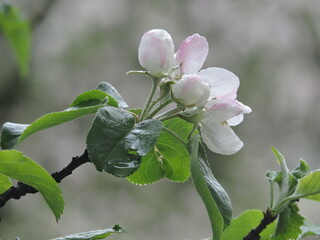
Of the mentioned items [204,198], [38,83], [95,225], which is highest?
[204,198]

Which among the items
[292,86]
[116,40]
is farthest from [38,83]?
[292,86]

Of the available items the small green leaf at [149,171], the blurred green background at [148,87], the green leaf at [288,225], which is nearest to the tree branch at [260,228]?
the green leaf at [288,225]

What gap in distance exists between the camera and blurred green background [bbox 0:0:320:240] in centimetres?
411

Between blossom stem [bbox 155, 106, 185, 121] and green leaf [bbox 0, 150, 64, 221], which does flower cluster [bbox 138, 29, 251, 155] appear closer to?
blossom stem [bbox 155, 106, 185, 121]

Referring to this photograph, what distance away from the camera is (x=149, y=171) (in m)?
0.68

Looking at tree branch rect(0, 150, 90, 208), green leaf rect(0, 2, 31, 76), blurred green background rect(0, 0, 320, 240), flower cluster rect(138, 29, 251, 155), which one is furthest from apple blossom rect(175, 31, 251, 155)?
blurred green background rect(0, 0, 320, 240)

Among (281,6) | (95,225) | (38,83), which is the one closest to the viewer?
(95,225)

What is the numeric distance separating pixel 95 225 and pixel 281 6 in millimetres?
2297

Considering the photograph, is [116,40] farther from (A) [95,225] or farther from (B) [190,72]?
(B) [190,72]

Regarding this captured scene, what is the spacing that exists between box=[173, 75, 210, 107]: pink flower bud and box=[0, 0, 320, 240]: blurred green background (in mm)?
3422

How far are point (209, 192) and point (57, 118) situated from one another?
0.15 meters

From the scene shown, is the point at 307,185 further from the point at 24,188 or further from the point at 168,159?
the point at 24,188

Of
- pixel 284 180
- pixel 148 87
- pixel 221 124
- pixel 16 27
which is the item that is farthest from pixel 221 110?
pixel 148 87

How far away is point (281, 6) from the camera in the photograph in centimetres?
505
